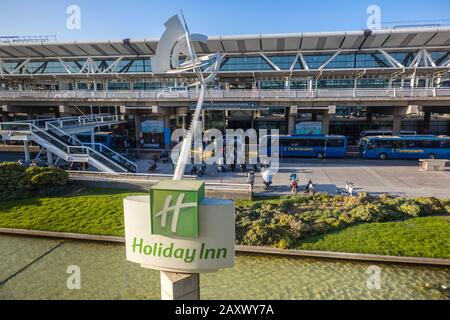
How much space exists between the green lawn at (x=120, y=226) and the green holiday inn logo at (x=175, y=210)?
280 inches

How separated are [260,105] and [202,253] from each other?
27.2 m

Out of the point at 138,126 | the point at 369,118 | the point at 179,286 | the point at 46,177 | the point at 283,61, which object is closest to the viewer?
the point at 179,286

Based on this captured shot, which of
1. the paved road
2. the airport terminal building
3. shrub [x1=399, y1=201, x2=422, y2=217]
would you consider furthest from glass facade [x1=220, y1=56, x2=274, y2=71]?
shrub [x1=399, y1=201, x2=422, y2=217]

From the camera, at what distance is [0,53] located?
46094 millimetres

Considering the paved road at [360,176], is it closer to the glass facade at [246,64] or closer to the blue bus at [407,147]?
the blue bus at [407,147]

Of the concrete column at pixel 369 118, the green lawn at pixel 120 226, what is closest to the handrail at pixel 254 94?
the concrete column at pixel 369 118

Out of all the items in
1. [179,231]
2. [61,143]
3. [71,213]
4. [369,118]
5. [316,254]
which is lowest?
[316,254]

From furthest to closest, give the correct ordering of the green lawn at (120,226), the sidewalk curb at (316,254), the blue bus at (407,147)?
1. the blue bus at (407,147)
2. the green lawn at (120,226)
3. the sidewalk curb at (316,254)

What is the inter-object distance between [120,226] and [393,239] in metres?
12.2

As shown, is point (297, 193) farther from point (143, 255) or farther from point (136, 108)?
point (136, 108)

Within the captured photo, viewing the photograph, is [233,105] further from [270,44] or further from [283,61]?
[283,61]

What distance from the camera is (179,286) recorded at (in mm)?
6996

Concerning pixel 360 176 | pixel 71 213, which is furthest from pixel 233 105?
pixel 71 213

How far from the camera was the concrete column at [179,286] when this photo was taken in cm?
695
